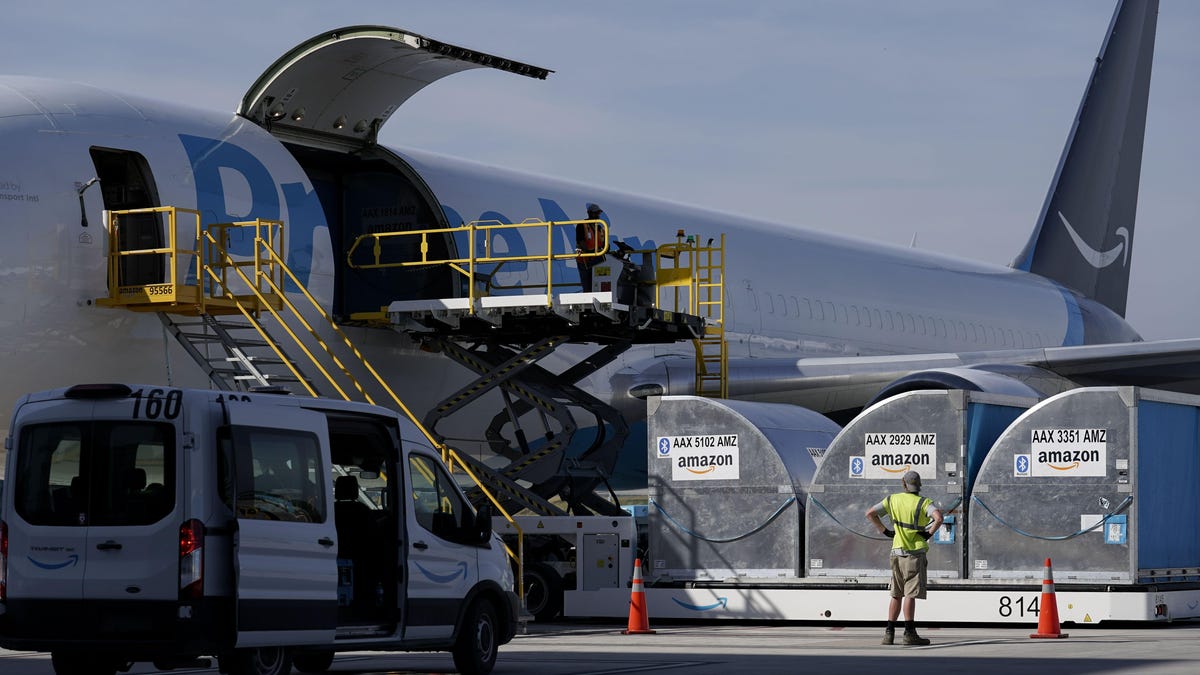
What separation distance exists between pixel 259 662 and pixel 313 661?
3.94 feet

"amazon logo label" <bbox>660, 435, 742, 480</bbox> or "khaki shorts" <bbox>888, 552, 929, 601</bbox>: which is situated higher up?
"amazon logo label" <bbox>660, 435, 742, 480</bbox>

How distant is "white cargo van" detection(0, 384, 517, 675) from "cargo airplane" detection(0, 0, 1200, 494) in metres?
4.46

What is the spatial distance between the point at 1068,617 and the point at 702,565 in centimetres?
300

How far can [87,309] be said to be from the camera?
1334cm

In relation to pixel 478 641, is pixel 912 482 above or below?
above

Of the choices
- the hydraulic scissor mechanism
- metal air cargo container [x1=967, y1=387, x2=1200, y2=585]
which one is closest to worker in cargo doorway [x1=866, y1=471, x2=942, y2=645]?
metal air cargo container [x1=967, y1=387, x2=1200, y2=585]

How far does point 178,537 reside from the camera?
27.1 feet

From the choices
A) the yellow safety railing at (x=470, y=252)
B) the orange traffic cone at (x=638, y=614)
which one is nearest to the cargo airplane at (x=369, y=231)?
the yellow safety railing at (x=470, y=252)

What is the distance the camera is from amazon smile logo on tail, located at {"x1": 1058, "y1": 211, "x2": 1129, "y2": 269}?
107 ft

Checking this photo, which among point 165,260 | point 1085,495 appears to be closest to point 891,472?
point 1085,495

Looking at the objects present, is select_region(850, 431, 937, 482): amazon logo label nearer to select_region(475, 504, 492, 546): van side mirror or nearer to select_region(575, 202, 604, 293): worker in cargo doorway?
select_region(575, 202, 604, 293): worker in cargo doorway

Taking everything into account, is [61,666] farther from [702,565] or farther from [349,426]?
[702,565]

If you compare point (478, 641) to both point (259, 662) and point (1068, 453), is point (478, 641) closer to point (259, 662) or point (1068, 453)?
point (259, 662)

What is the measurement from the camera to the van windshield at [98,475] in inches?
331
